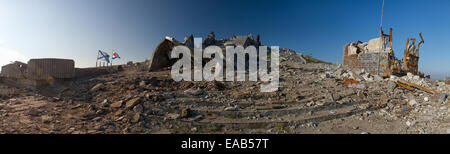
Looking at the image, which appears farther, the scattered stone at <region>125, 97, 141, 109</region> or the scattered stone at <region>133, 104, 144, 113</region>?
the scattered stone at <region>125, 97, 141, 109</region>

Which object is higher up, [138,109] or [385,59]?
[385,59]

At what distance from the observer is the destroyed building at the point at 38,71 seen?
810cm

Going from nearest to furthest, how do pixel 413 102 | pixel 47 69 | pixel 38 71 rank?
pixel 413 102 < pixel 38 71 < pixel 47 69

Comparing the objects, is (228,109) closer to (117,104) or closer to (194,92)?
(194,92)

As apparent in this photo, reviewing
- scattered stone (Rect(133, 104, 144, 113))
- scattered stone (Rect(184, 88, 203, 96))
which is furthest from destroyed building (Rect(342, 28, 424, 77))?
scattered stone (Rect(133, 104, 144, 113))

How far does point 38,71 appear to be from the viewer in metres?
8.12

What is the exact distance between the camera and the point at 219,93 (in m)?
5.93

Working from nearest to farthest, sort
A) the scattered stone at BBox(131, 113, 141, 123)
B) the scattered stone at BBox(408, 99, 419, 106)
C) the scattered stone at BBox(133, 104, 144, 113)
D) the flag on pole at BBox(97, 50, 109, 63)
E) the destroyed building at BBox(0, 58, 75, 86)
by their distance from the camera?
the scattered stone at BBox(131, 113, 141, 123), the scattered stone at BBox(133, 104, 144, 113), the scattered stone at BBox(408, 99, 419, 106), the destroyed building at BBox(0, 58, 75, 86), the flag on pole at BBox(97, 50, 109, 63)

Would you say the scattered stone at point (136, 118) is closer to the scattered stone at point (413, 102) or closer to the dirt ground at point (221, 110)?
the dirt ground at point (221, 110)

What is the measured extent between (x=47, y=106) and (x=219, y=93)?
15.8ft

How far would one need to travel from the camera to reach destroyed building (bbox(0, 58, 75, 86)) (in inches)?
319

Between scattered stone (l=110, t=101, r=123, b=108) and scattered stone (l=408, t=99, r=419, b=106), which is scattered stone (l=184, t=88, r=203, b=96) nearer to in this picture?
scattered stone (l=110, t=101, r=123, b=108)

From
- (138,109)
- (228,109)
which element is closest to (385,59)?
(228,109)

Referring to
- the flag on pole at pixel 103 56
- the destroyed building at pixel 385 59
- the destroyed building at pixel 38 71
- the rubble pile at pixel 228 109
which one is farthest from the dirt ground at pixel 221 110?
the flag on pole at pixel 103 56
